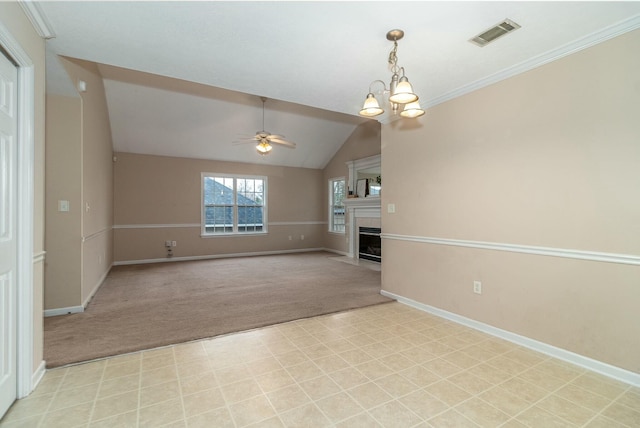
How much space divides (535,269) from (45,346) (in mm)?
4254

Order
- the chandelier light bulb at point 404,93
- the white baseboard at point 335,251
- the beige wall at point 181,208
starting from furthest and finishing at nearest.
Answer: the white baseboard at point 335,251 → the beige wall at point 181,208 → the chandelier light bulb at point 404,93

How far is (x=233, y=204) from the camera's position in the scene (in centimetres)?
779

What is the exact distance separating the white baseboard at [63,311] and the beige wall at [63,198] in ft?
0.12

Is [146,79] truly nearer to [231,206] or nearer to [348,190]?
[231,206]

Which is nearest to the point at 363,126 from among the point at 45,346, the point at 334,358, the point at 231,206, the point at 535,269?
the point at 231,206

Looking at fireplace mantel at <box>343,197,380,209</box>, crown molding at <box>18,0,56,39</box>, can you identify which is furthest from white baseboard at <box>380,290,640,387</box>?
crown molding at <box>18,0,56,39</box>

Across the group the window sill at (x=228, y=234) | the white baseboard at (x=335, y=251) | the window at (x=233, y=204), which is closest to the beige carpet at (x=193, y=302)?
the window sill at (x=228, y=234)

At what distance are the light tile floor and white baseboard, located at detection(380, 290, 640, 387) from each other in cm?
7

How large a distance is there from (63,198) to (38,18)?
1.99 m

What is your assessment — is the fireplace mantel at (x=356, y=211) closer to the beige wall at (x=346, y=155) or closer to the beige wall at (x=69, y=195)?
the beige wall at (x=346, y=155)

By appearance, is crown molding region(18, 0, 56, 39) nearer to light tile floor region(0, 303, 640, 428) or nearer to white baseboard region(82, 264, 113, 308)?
light tile floor region(0, 303, 640, 428)

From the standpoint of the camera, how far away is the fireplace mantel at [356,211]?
22.5ft

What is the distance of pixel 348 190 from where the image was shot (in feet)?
25.3

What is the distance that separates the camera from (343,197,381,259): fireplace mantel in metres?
Answer: 6.86
